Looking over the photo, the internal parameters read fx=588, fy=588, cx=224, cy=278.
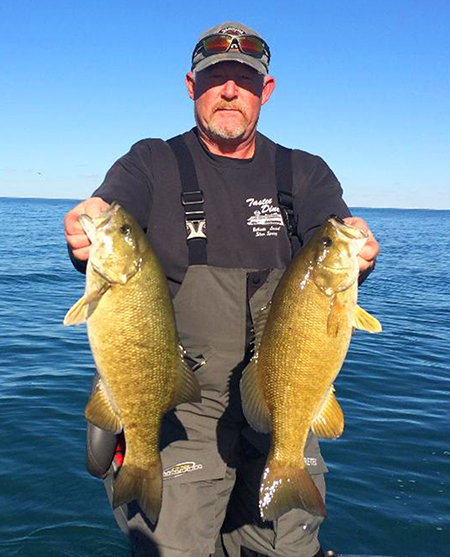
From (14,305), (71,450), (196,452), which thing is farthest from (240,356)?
(14,305)

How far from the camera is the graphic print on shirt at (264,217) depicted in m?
4.25

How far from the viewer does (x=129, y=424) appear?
11.6 feet

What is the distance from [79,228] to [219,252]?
3.82 ft

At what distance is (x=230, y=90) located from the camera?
13.9 feet

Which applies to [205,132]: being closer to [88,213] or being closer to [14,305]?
[88,213]

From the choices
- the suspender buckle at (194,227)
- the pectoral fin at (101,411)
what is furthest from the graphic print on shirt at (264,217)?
the pectoral fin at (101,411)

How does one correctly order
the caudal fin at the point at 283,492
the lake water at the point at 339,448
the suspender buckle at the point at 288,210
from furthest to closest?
the lake water at the point at 339,448 → the suspender buckle at the point at 288,210 → the caudal fin at the point at 283,492

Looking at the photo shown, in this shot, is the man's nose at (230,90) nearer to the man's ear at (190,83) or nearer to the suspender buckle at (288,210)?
the man's ear at (190,83)

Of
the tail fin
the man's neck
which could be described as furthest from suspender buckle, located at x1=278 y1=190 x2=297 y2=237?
the tail fin

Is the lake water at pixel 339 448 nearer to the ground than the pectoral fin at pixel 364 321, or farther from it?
nearer to the ground

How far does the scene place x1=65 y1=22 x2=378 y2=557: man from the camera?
13.3ft

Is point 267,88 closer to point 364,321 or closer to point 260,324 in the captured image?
point 260,324

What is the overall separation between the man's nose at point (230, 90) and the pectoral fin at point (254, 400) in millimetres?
1914

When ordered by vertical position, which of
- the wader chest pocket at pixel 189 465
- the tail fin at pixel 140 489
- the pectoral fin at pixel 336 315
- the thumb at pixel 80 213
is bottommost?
the wader chest pocket at pixel 189 465
